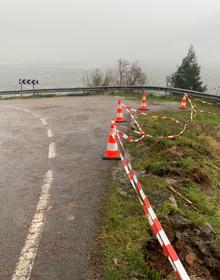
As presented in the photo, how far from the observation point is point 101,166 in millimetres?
8391

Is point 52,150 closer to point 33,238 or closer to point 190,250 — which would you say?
point 33,238

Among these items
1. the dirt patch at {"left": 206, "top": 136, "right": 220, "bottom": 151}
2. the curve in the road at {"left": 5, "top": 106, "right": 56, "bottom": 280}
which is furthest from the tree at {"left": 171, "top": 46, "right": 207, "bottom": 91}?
the curve in the road at {"left": 5, "top": 106, "right": 56, "bottom": 280}

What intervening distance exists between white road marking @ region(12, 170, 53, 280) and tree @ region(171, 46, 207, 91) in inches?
2039

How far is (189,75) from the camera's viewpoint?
57.2 meters

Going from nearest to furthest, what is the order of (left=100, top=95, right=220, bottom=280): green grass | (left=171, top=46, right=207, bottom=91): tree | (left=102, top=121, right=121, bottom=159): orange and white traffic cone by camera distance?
(left=100, top=95, right=220, bottom=280): green grass → (left=102, top=121, right=121, bottom=159): orange and white traffic cone → (left=171, top=46, right=207, bottom=91): tree

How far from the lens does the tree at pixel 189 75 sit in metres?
56.2

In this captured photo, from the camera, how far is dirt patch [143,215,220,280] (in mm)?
4551

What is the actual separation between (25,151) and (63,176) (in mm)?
2370

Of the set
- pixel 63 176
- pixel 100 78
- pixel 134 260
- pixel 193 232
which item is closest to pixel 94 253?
pixel 134 260

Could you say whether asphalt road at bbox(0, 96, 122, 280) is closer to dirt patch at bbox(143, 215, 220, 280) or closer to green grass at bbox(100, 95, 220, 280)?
green grass at bbox(100, 95, 220, 280)

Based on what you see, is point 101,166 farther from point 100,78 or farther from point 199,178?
point 100,78

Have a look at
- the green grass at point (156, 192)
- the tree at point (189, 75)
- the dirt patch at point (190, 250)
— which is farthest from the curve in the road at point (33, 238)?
the tree at point (189, 75)

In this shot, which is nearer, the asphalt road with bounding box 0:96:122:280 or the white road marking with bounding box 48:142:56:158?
the asphalt road with bounding box 0:96:122:280

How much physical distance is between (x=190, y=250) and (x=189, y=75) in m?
55.0
